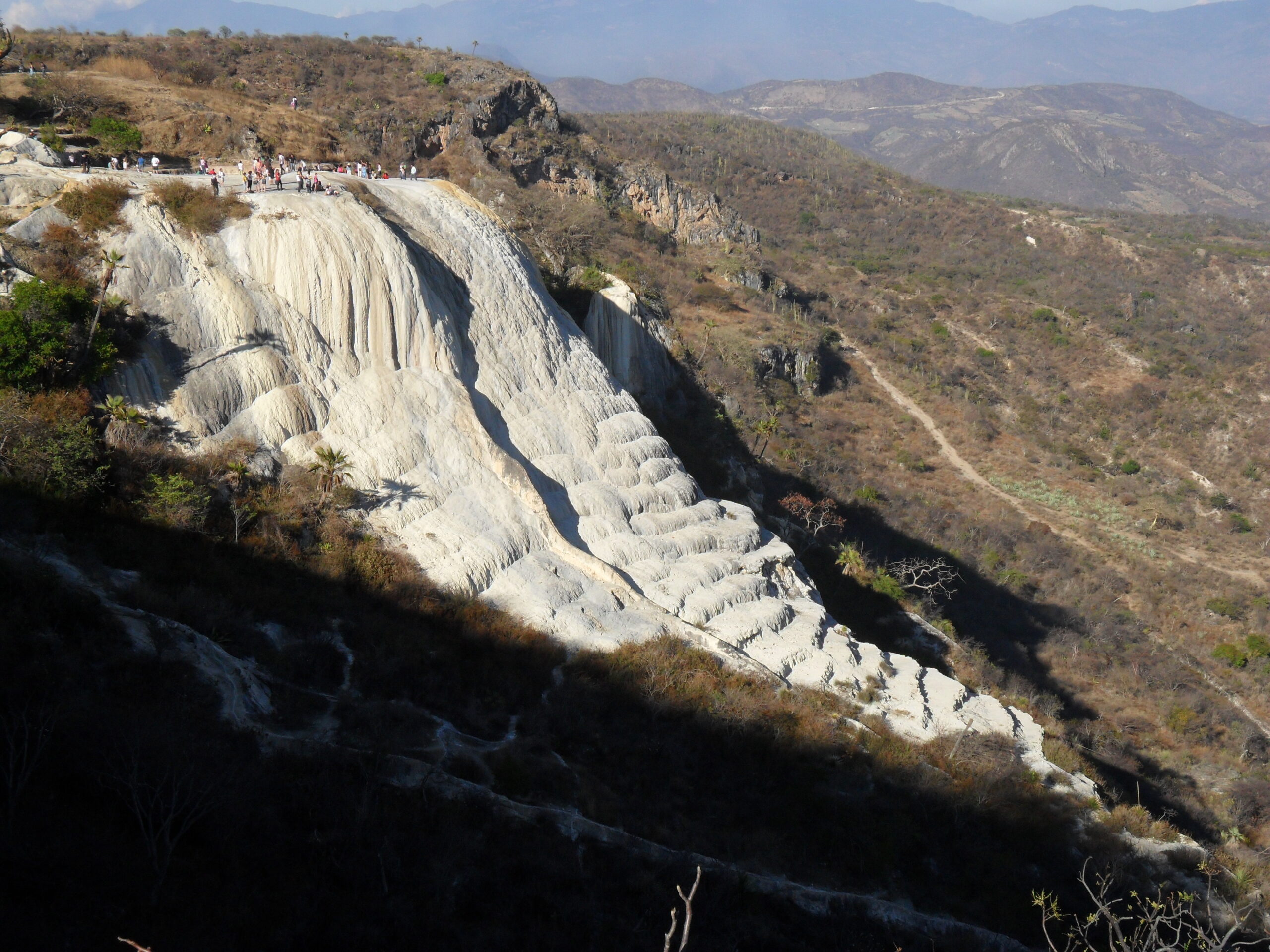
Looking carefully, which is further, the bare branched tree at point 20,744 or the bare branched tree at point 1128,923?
the bare branched tree at point 1128,923

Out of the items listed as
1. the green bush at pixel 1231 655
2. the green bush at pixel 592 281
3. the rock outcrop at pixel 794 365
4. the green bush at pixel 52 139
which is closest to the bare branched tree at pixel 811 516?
the green bush at pixel 592 281

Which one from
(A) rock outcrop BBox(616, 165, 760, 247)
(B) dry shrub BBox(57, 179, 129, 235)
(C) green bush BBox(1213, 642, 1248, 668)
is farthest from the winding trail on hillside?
(B) dry shrub BBox(57, 179, 129, 235)

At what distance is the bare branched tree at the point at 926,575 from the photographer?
3356cm

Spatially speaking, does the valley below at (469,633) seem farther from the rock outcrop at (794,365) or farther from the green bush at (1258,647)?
the rock outcrop at (794,365)

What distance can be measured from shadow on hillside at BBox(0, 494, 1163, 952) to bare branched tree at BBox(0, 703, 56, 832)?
15cm

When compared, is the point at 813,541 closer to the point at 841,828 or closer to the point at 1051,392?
the point at 841,828

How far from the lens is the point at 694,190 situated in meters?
70.2

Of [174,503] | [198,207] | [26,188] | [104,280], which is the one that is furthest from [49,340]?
[26,188]

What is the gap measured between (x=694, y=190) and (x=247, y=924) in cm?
6839

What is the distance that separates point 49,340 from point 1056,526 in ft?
154

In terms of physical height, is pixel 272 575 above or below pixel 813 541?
above

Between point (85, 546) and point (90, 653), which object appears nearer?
point (90, 653)

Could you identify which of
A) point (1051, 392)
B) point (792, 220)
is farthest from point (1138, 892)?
point (792, 220)

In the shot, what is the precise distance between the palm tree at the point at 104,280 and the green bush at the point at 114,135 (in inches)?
508
